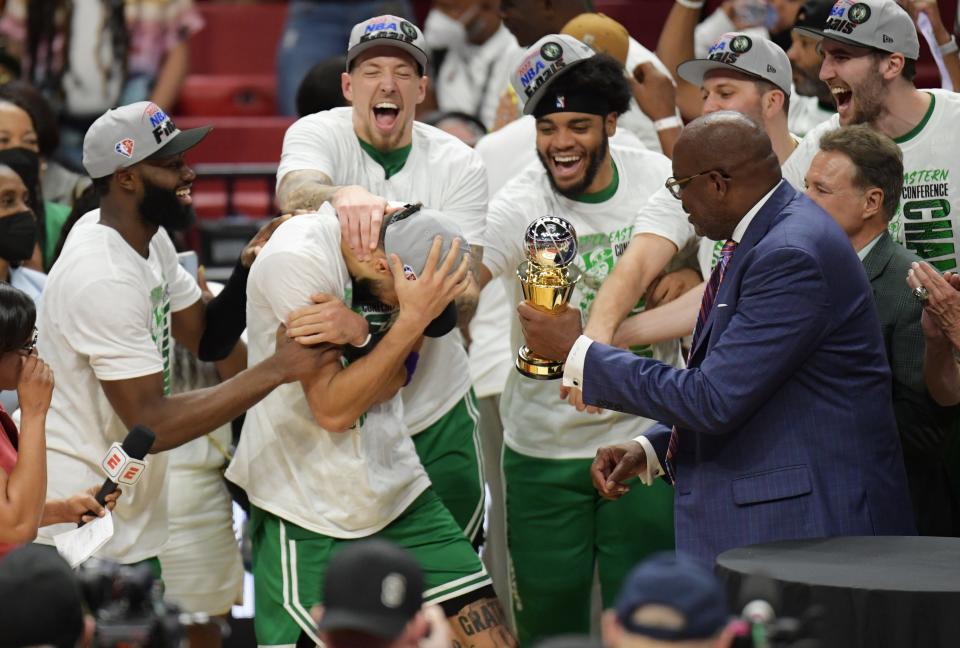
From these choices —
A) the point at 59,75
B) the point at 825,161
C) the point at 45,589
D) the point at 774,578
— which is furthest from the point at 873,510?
the point at 59,75

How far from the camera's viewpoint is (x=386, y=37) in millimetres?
5066

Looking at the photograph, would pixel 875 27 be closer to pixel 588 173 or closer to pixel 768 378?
pixel 588 173

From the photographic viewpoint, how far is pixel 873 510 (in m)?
3.87

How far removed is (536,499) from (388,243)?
1.36 m

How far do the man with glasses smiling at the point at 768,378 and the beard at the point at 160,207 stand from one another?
1.37 meters

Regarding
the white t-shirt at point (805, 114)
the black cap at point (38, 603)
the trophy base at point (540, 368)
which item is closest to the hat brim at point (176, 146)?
the trophy base at point (540, 368)

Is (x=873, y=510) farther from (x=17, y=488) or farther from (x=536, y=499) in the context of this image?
(x=17, y=488)

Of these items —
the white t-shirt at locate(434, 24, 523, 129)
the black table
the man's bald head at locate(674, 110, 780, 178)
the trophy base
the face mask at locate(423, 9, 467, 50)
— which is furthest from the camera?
the face mask at locate(423, 9, 467, 50)

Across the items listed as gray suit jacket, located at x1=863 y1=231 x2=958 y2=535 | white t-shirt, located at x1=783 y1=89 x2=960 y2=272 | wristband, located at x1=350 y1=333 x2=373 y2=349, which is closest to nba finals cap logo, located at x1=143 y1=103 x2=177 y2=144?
wristband, located at x1=350 y1=333 x2=373 y2=349

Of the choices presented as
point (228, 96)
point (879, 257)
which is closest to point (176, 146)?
point (879, 257)

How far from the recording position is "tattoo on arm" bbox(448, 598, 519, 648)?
4.32m

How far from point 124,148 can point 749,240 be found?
186cm

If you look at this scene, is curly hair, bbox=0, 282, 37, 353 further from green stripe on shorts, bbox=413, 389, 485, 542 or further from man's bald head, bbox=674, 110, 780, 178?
man's bald head, bbox=674, 110, 780, 178

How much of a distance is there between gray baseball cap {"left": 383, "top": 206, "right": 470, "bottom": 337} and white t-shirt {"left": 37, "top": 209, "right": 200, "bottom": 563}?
2.39ft
